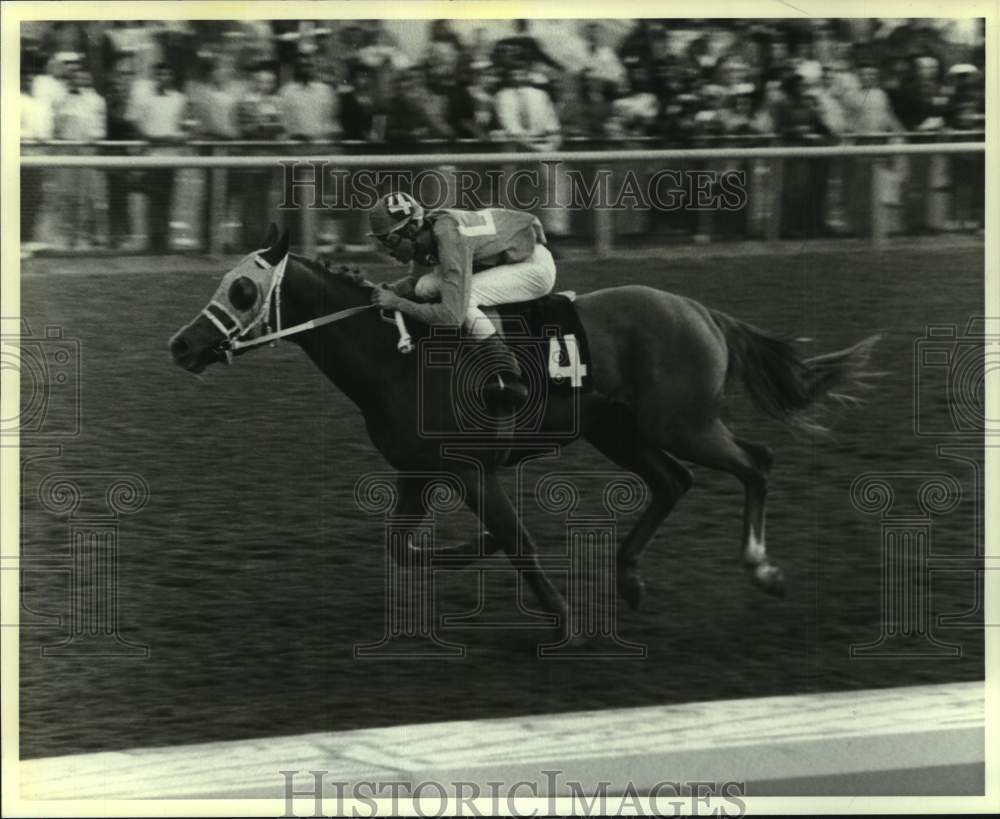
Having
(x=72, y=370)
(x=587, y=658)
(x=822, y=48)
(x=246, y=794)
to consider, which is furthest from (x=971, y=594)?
(x=72, y=370)

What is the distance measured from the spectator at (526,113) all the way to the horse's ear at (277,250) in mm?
1075

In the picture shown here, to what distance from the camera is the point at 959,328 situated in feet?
35.4

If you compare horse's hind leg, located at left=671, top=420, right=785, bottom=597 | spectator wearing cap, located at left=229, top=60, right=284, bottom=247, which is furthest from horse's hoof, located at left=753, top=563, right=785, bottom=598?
spectator wearing cap, located at left=229, top=60, right=284, bottom=247

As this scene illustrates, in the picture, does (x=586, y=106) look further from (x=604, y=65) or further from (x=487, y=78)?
(x=487, y=78)

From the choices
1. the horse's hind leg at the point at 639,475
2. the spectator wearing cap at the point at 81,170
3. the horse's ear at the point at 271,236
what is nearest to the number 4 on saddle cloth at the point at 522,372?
the horse's hind leg at the point at 639,475

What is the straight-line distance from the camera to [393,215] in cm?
1045

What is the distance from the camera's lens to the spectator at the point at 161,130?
10570 mm

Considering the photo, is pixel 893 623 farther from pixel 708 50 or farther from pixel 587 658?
pixel 708 50

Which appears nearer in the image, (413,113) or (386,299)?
(386,299)

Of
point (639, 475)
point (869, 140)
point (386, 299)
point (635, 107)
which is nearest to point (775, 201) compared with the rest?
point (869, 140)

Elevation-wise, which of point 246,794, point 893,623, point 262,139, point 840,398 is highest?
point 262,139

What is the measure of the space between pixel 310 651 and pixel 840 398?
2630 mm

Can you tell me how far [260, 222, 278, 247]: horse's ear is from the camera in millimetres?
10523

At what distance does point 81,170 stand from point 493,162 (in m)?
1.82
